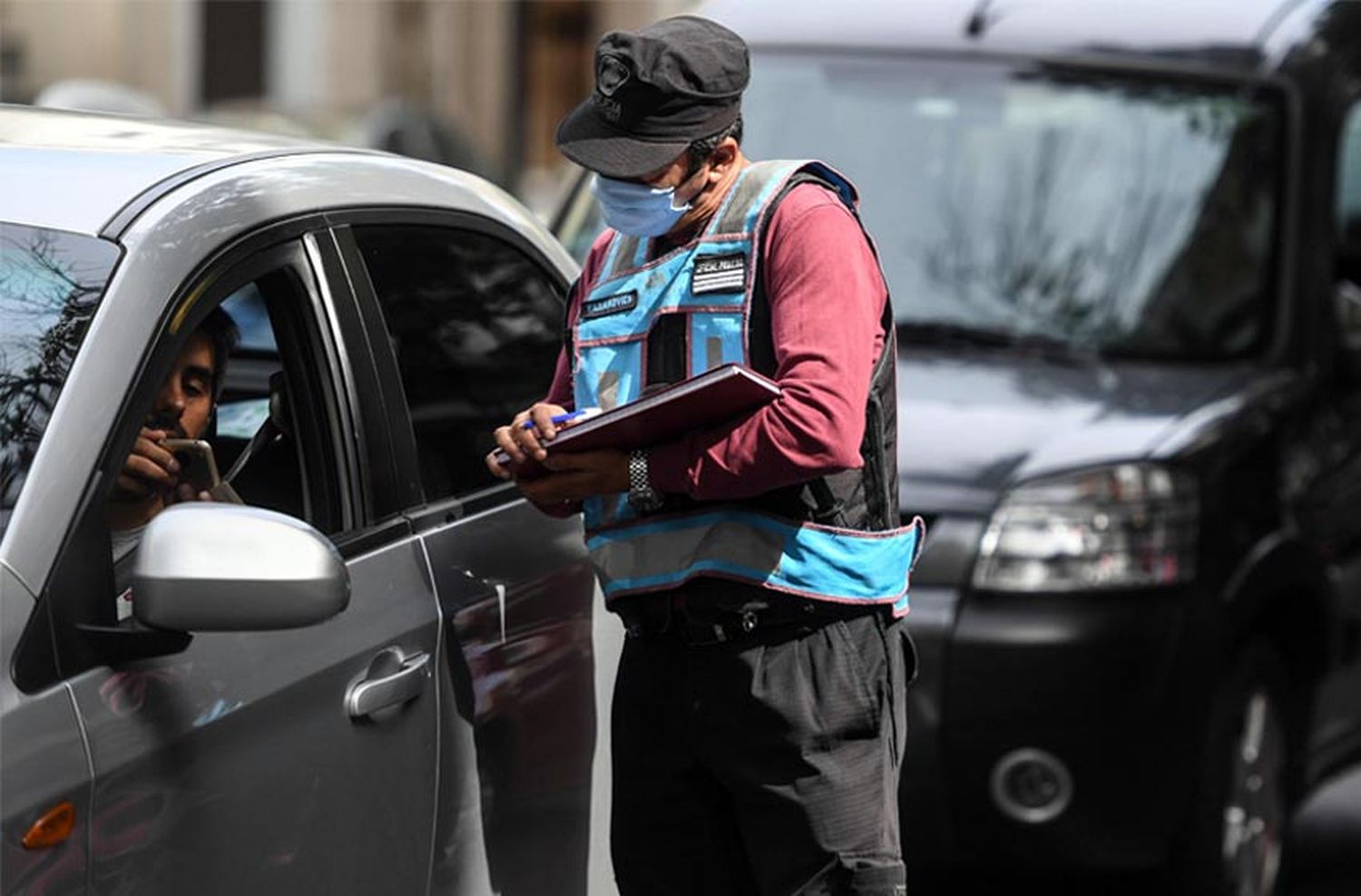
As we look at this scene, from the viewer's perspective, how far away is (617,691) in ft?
12.7

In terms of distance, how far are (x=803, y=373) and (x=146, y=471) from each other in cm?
84

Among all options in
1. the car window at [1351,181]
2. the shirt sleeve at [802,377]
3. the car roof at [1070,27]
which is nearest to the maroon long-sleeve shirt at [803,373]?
the shirt sleeve at [802,377]

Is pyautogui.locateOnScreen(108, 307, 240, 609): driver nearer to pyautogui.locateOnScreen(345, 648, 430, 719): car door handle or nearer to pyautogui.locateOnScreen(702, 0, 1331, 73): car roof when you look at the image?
pyautogui.locateOnScreen(345, 648, 430, 719): car door handle

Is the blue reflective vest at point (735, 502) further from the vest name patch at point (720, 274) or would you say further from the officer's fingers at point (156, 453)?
the officer's fingers at point (156, 453)

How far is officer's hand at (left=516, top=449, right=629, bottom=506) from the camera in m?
3.60

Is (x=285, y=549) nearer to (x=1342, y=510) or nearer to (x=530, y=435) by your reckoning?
(x=530, y=435)

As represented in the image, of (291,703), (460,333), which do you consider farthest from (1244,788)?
(291,703)

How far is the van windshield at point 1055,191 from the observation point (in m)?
6.52

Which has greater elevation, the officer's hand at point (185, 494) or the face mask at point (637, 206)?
the face mask at point (637, 206)

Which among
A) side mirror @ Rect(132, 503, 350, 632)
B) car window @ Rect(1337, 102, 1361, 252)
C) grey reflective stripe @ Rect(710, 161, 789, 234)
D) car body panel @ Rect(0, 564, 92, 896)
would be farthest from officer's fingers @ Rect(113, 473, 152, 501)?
car window @ Rect(1337, 102, 1361, 252)

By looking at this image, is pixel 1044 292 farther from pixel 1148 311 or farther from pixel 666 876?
pixel 666 876

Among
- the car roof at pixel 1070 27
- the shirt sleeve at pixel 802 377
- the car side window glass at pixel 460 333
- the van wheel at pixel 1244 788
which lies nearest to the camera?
the shirt sleeve at pixel 802 377

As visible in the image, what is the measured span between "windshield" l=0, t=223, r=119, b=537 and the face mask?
0.71 meters

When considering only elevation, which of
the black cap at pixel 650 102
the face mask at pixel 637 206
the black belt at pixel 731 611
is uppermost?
the black cap at pixel 650 102
